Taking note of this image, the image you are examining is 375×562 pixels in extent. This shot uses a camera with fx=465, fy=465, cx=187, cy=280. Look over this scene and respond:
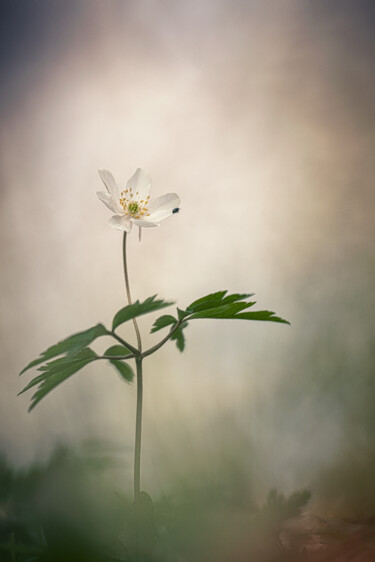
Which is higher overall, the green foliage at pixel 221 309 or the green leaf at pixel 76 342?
the green foliage at pixel 221 309

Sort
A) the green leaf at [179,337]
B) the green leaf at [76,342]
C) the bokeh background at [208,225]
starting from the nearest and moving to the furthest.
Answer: the green leaf at [76,342]
the green leaf at [179,337]
the bokeh background at [208,225]

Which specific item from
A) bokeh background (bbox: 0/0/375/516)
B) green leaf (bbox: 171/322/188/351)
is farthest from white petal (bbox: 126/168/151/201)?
bokeh background (bbox: 0/0/375/516)

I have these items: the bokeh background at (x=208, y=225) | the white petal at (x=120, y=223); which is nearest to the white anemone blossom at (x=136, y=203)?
the white petal at (x=120, y=223)

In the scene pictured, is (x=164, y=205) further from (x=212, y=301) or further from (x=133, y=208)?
(x=212, y=301)

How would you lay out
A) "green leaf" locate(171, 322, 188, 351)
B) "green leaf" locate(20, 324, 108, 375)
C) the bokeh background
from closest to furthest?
1. "green leaf" locate(20, 324, 108, 375)
2. "green leaf" locate(171, 322, 188, 351)
3. the bokeh background

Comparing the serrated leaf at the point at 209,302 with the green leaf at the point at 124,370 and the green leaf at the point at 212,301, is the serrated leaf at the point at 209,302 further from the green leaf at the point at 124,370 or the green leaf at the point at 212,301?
the green leaf at the point at 124,370

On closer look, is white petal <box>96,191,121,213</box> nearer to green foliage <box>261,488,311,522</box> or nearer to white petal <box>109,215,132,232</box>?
white petal <box>109,215,132,232</box>

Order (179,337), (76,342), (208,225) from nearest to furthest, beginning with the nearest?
1. (76,342)
2. (179,337)
3. (208,225)

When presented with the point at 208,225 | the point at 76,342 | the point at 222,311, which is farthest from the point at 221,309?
the point at 208,225
